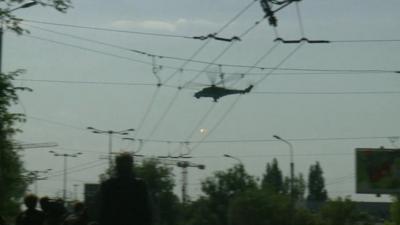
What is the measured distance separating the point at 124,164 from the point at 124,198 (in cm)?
37

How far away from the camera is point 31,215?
1463 cm

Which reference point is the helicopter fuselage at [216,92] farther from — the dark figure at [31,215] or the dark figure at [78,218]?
the dark figure at [31,215]

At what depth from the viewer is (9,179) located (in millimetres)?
46656

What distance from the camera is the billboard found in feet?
Answer: 311

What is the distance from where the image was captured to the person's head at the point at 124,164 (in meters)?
11.1

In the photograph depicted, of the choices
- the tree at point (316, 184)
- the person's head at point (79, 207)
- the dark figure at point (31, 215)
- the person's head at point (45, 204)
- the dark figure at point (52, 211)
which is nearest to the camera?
the dark figure at point (31, 215)

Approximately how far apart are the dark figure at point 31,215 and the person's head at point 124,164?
3.79 m

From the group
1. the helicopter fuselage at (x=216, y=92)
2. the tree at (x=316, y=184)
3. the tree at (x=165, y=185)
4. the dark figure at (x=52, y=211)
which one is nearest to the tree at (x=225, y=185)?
the tree at (x=165, y=185)

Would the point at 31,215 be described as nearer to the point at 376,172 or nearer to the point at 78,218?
the point at 78,218

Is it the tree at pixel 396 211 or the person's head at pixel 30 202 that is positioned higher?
the tree at pixel 396 211

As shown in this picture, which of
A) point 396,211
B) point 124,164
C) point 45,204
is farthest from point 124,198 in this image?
point 396,211

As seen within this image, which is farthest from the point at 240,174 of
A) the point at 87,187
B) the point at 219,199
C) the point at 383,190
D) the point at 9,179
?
the point at 9,179

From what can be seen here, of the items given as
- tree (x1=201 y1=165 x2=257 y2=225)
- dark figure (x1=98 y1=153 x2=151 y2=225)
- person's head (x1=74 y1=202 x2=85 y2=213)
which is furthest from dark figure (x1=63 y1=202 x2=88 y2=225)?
tree (x1=201 y1=165 x2=257 y2=225)

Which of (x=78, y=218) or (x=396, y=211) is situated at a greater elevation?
(x=396, y=211)
